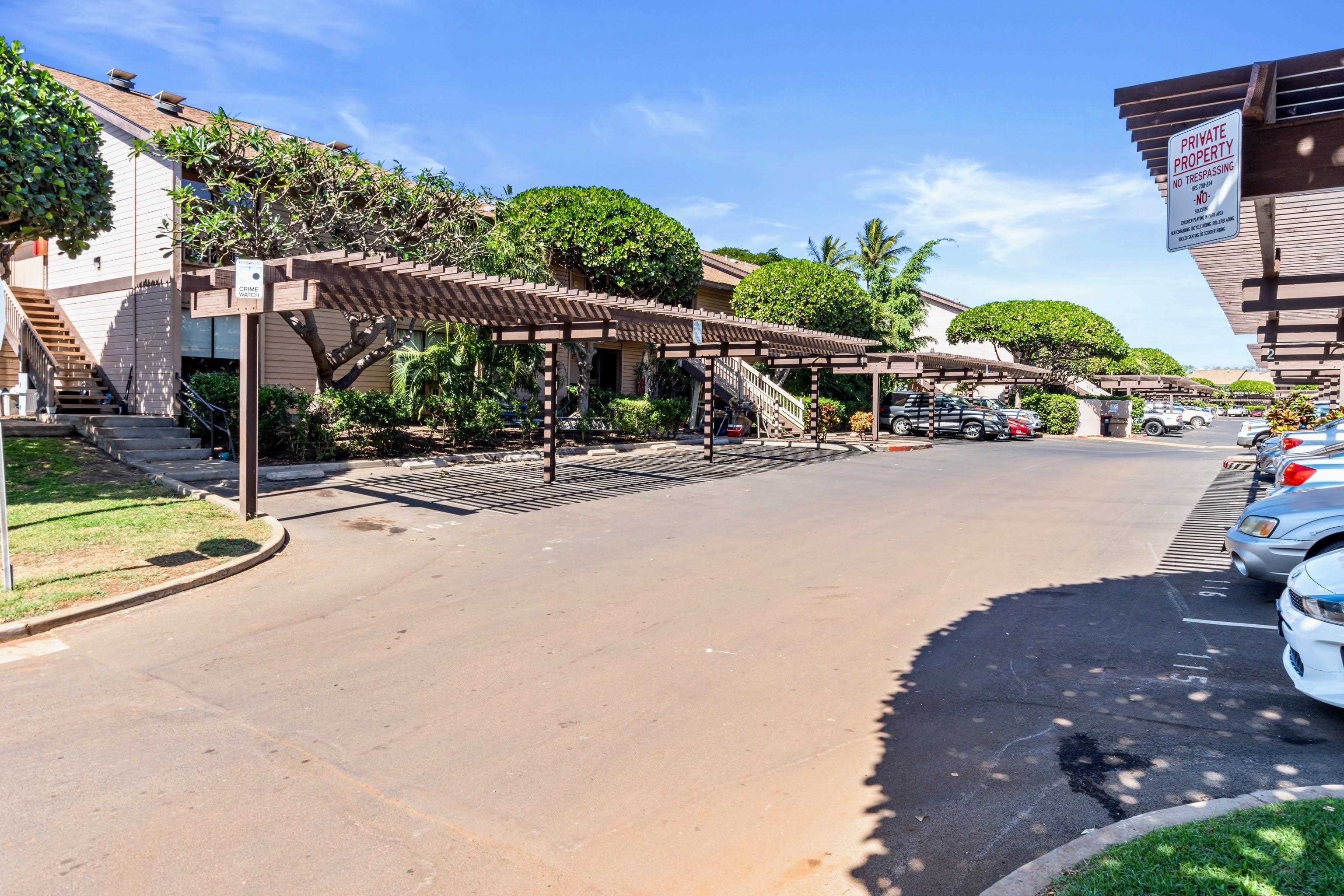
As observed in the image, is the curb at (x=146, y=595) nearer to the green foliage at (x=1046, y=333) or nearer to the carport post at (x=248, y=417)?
the carport post at (x=248, y=417)

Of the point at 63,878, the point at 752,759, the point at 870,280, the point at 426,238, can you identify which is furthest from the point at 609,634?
the point at 870,280

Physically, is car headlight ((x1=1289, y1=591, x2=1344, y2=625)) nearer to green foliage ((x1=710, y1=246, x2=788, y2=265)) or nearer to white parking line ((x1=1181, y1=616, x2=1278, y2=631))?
white parking line ((x1=1181, y1=616, x2=1278, y2=631))

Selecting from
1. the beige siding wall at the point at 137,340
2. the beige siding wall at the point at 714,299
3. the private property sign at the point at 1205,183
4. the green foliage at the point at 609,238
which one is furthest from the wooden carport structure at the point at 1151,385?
the private property sign at the point at 1205,183

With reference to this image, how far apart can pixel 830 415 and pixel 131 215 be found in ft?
73.4

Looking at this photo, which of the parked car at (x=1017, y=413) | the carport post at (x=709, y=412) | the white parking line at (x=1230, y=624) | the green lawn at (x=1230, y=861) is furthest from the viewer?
the parked car at (x=1017, y=413)

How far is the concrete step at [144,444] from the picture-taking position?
13750mm

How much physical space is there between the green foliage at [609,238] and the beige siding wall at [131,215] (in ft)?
26.8

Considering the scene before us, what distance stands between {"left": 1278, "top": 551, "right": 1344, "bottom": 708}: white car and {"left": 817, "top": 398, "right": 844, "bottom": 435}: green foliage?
24.5m

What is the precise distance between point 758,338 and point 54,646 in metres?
17.1

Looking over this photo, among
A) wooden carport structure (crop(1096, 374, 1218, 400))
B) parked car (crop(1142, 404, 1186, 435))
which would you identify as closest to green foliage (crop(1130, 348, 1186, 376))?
wooden carport structure (crop(1096, 374, 1218, 400))

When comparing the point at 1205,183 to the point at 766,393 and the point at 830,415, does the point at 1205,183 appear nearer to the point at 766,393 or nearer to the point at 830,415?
the point at 766,393

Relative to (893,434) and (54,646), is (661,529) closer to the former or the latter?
(54,646)

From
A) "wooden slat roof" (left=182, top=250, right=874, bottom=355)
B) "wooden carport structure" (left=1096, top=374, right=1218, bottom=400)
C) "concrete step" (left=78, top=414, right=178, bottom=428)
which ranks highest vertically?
"wooden carport structure" (left=1096, top=374, right=1218, bottom=400)

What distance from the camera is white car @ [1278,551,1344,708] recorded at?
434 cm
